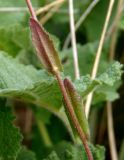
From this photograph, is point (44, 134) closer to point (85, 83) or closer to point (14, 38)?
point (14, 38)

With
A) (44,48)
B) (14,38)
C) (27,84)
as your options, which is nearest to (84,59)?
(14,38)

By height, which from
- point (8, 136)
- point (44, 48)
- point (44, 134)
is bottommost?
point (44, 134)

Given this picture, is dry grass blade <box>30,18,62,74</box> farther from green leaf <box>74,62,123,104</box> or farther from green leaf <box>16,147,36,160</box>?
green leaf <box>16,147,36,160</box>

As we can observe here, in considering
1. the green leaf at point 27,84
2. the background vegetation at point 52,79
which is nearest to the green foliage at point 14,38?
the background vegetation at point 52,79

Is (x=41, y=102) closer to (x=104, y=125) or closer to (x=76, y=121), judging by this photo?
(x=76, y=121)

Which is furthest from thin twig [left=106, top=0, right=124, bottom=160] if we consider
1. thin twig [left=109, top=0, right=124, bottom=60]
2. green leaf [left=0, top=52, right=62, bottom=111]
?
green leaf [left=0, top=52, right=62, bottom=111]

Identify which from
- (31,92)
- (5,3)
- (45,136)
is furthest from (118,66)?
(45,136)
